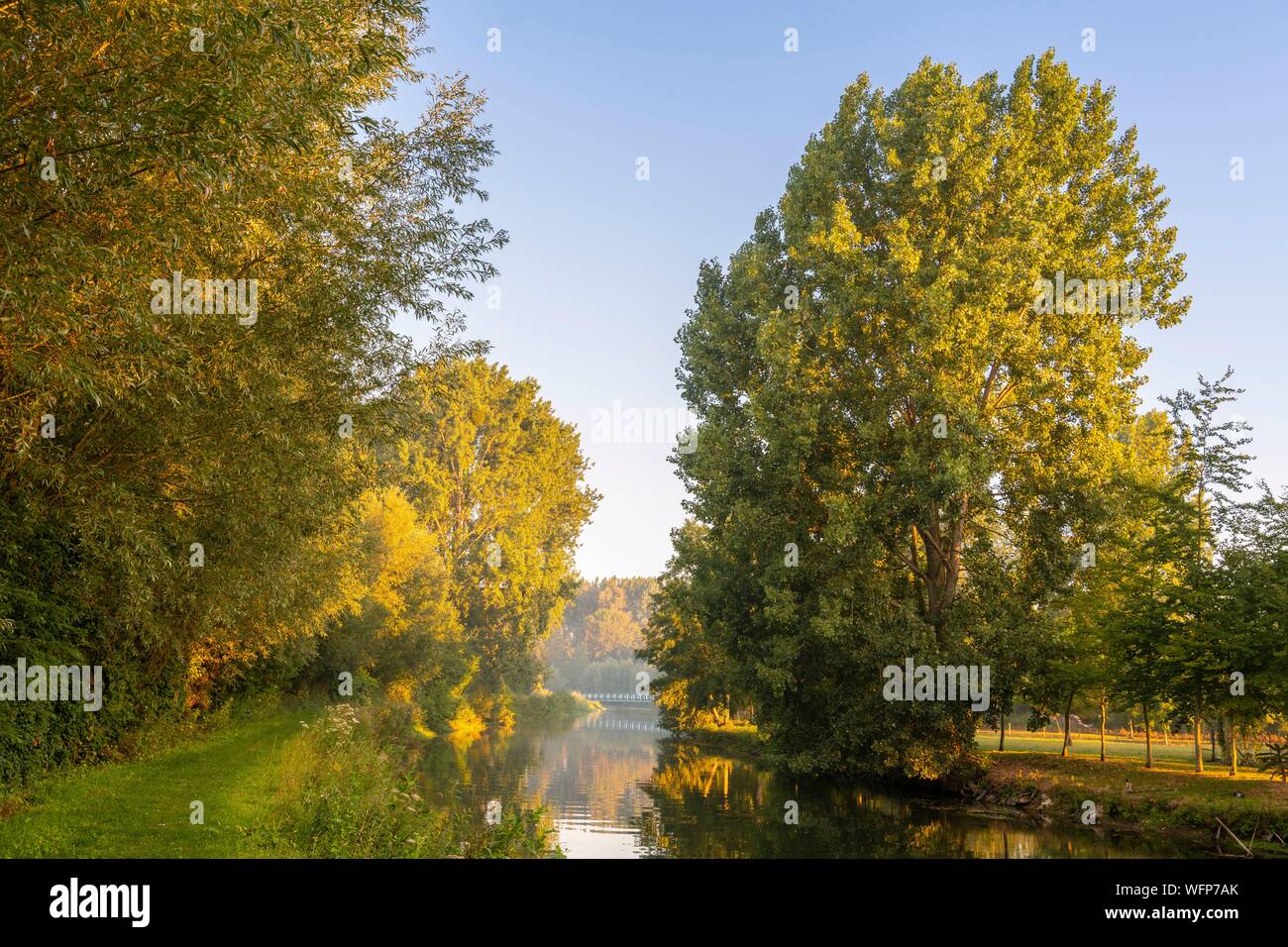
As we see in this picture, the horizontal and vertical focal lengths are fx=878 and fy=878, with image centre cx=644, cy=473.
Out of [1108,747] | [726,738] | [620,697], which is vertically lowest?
[620,697]

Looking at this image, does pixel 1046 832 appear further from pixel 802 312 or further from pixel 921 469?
pixel 802 312

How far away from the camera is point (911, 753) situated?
29688 millimetres

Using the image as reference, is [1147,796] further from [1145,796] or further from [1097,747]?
[1097,747]

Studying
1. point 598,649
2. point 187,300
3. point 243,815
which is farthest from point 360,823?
point 598,649

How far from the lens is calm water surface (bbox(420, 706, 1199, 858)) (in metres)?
20.7

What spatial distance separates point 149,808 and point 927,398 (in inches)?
955

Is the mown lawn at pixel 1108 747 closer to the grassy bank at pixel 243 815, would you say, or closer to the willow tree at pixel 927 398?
the willow tree at pixel 927 398

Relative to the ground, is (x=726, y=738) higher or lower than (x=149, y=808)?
lower

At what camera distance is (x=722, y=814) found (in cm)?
2658

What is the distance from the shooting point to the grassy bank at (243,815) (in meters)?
12.5

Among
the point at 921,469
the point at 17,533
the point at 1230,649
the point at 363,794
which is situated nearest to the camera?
the point at 17,533
